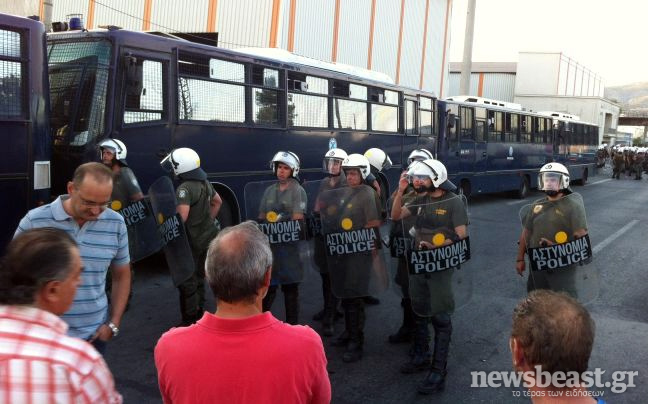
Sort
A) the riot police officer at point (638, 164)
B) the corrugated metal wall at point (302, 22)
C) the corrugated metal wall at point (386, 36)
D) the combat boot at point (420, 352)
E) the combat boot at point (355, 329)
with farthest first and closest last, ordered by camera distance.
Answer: the riot police officer at point (638, 164)
the corrugated metal wall at point (386, 36)
the corrugated metal wall at point (302, 22)
the combat boot at point (355, 329)
the combat boot at point (420, 352)

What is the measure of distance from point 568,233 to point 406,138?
30.2 feet

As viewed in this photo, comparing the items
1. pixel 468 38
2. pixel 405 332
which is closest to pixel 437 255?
pixel 405 332

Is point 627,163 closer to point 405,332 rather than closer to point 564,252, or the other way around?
point 405,332

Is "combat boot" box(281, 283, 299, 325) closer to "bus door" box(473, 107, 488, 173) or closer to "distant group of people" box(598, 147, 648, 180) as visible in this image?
"bus door" box(473, 107, 488, 173)

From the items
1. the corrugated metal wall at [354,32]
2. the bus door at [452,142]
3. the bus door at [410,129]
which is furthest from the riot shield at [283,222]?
the corrugated metal wall at [354,32]

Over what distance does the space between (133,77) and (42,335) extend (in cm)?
604

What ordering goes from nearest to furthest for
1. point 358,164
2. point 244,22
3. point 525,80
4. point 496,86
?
point 358,164 → point 244,22 → point 525,80 → point 496,86

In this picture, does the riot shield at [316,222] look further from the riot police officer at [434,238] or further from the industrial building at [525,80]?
the industrial building at [525,80]

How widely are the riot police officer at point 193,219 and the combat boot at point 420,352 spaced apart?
1994 mm

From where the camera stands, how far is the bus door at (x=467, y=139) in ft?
52.1

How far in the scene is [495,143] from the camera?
17.3m

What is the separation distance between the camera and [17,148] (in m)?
5.79

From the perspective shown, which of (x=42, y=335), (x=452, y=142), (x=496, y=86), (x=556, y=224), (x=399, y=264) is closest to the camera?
(x=42, y=335)

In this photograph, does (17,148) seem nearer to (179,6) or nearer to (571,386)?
(571,386)
